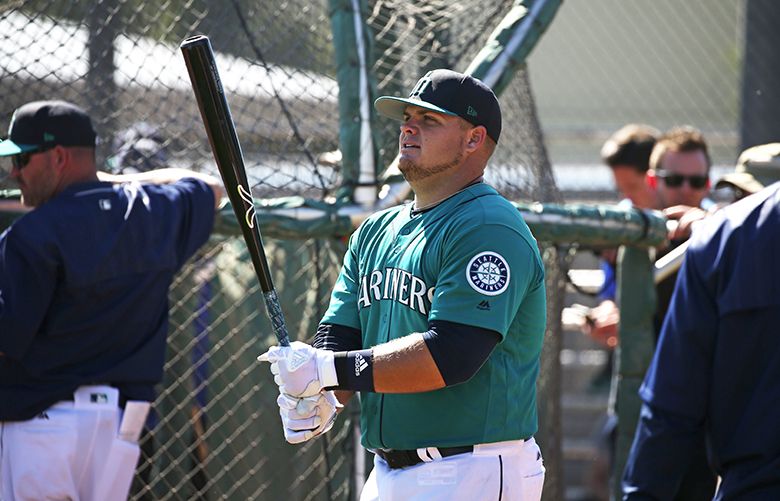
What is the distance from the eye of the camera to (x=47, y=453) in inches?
139

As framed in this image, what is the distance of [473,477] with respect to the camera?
2.69m

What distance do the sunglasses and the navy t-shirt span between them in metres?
A: 2.40

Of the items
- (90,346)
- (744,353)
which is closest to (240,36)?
(90,346)

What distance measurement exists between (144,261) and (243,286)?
4.36ft

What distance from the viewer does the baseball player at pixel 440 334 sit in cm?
256

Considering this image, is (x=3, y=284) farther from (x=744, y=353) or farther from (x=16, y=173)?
(x=744, y=353)

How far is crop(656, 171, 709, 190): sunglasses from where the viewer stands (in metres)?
5.05

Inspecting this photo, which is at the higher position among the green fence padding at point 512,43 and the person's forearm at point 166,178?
the green fence padding at point 512,43

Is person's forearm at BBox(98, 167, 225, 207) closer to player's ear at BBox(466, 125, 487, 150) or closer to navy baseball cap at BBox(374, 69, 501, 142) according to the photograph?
navy baseball cap at BBox(374, 69, 501, 142)

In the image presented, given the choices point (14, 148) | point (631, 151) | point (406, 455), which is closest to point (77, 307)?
point (14, 148)

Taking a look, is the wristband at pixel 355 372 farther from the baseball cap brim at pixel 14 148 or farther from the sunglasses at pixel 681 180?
the sunglasses at pixel 681 180

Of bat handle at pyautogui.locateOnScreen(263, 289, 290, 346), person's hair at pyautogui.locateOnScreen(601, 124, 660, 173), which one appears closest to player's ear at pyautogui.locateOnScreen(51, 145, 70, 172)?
bat handle at pyautogui.locateOnScreen(263, 289, 290, 346)

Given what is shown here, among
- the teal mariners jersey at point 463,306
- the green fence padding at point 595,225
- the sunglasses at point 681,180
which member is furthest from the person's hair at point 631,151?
the teal mariners jersey at point 463,306

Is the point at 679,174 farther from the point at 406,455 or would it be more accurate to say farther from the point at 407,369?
the point at 407,369
